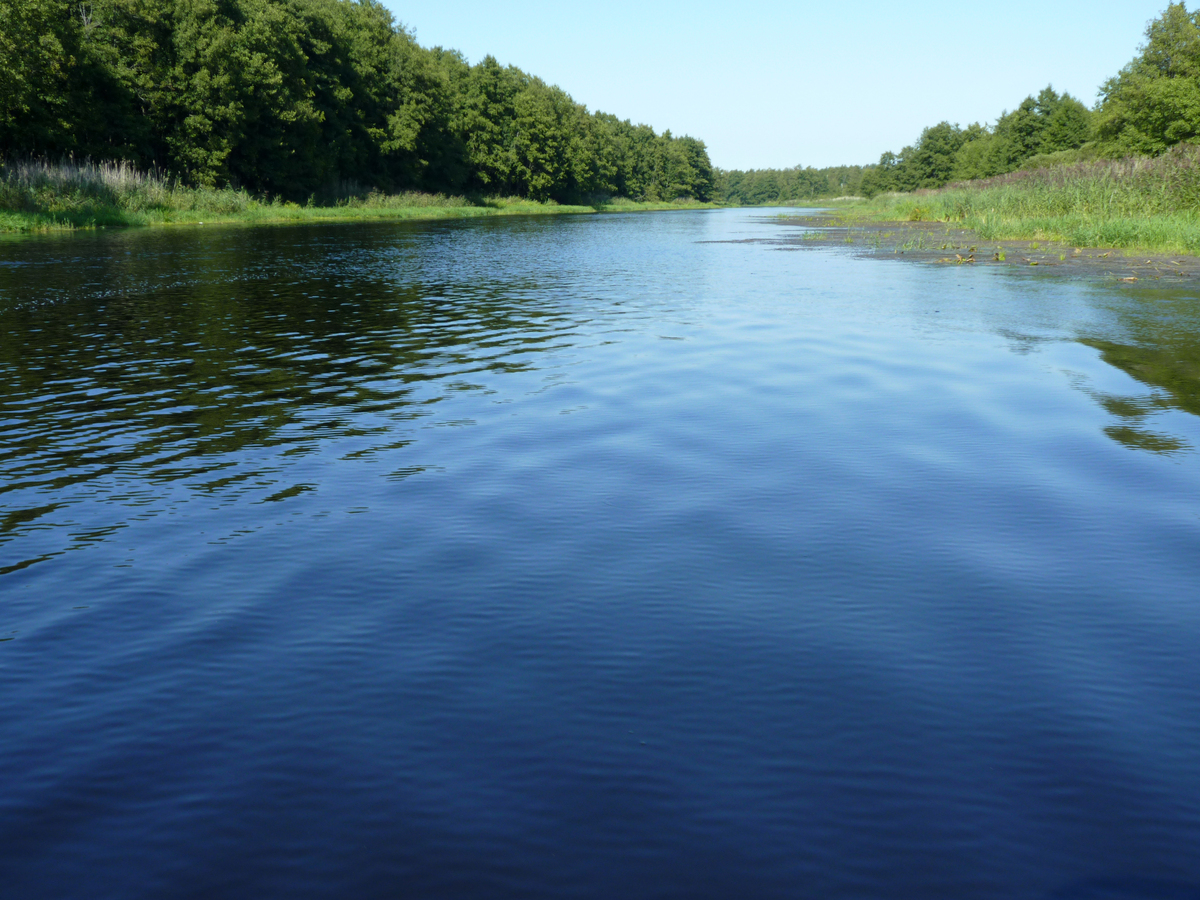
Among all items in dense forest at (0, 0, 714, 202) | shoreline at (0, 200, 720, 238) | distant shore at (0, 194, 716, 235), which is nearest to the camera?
shoreline at (0, 200, 720, 238)

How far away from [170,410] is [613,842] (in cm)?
774

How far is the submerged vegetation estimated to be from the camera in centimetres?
4144

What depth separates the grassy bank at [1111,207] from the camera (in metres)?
24.9

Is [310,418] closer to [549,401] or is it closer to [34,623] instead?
[549,401]

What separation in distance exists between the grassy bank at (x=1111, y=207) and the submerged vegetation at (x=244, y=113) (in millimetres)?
36008

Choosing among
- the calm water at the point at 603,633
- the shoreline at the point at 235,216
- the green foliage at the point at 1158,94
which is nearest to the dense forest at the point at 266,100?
the shoreline at the point at 235,216

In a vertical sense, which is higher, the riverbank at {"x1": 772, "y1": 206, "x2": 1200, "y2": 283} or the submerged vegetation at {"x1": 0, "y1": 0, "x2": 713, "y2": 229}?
the submerged vegetation at {"x1": 0, "y1": 0, "x2": 713, "y2": 229}

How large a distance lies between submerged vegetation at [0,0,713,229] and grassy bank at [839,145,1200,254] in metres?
36.0

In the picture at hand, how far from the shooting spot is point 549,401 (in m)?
9.57

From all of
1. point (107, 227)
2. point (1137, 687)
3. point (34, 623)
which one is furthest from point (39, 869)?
point (107, 227)

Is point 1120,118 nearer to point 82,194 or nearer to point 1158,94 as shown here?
point 1158,94

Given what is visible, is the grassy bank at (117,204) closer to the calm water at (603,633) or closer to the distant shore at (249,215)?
the distant shore at (249,215)

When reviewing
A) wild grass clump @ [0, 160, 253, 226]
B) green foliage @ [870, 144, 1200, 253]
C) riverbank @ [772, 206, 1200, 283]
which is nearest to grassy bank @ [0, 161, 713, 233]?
wild grass clump @ [0, 160, 253, 226]

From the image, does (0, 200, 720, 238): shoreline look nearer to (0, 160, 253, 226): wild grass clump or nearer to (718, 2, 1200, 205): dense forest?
(0, 160, 253, 226): wild grass clump
